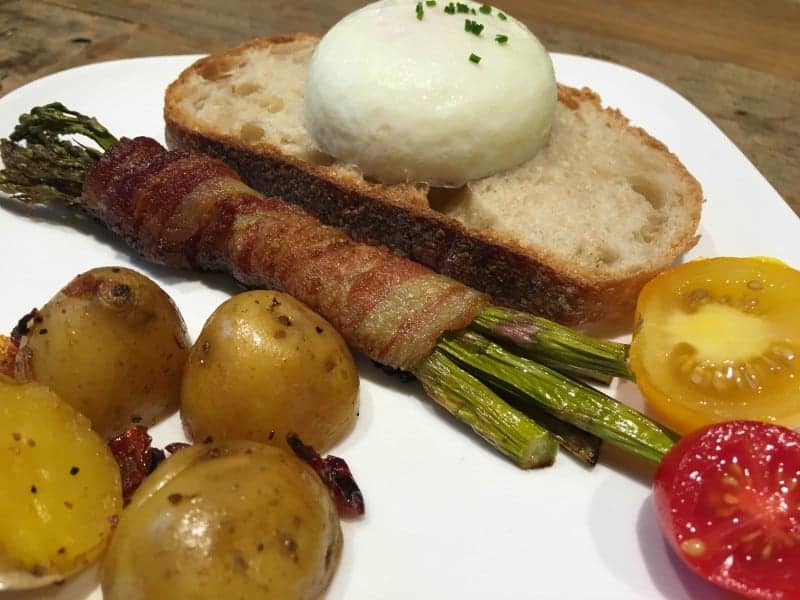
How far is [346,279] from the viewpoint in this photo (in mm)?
2500

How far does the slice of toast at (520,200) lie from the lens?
8.71 feet

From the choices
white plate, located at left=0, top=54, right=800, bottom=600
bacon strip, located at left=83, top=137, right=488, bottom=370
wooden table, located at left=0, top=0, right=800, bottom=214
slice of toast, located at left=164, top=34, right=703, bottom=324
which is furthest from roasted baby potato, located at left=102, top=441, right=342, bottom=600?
wooden table, located at left=0, top=0, right=800, bottom=214

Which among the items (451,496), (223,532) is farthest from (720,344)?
(223,532)

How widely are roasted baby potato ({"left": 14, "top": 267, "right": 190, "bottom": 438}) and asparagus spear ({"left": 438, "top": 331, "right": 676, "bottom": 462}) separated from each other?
84 cm

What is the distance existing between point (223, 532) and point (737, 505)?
44.1 inches

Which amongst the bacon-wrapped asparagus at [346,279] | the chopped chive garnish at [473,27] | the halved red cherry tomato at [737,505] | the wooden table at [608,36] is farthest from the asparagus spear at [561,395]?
the wooden table at [608,36]

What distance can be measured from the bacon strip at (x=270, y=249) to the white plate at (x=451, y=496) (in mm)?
156

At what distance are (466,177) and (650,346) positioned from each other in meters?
0.96

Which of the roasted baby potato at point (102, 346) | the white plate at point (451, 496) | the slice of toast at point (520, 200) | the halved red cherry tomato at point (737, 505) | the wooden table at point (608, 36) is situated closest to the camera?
the halved red cherry tomato at point (737, 505)

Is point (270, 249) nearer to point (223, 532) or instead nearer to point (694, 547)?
point (223, 532)

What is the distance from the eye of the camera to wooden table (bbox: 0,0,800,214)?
4.55 m

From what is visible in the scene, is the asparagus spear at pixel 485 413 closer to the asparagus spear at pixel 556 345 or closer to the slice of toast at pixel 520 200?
the asparagus spear at pixel 556 345

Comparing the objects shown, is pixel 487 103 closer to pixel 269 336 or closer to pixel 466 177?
pixel 466 177

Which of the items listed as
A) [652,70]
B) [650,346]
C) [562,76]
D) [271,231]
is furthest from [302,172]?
[652,70]
